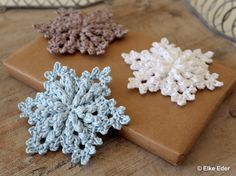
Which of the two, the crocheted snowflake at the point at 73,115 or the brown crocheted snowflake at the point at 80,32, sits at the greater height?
the brown crocheted snowflake at the point at 80,32

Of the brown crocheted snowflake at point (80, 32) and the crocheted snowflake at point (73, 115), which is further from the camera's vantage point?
the brown crocheted snowflake at point (80, 32)

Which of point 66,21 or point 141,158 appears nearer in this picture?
point 141,158

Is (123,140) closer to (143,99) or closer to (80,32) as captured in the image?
(143,99)

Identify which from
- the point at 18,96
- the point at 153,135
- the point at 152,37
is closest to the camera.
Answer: the point at 153,135

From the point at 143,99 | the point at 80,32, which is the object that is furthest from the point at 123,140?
the point at 80,32

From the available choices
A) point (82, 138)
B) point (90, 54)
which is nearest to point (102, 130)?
point (82, 138)

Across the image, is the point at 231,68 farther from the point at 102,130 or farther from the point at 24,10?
the point at 24,10
